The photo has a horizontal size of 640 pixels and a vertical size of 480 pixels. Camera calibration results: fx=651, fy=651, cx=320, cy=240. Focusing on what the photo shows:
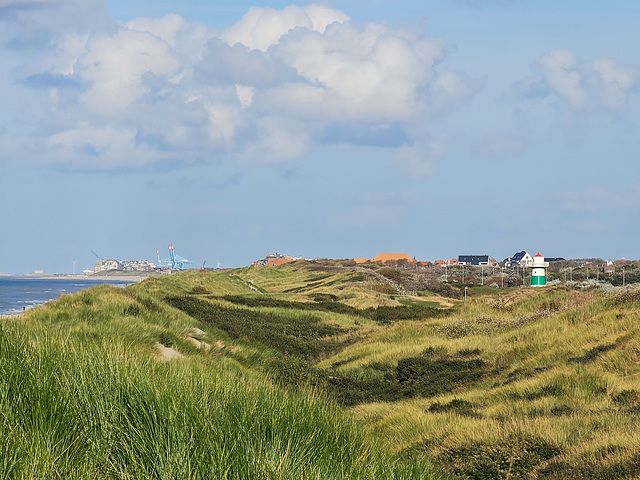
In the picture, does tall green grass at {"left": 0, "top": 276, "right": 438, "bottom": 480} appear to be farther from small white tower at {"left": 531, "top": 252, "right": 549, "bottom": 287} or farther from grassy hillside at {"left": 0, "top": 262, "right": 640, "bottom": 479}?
→ small white tower at {"left": 531, "top": 252, "right": 549, "bottom": 287}

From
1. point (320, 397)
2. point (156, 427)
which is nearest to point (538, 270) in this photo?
point (320, 397)

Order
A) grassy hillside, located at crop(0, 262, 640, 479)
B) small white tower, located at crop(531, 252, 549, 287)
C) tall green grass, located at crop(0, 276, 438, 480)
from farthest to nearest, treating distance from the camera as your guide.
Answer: small white tower, located at crop(531, 252, 549, 287) < grassy hillside, located at crop(0, 262, 640, 479) < tall green grass, located at crop(0, 276, 438, 480)

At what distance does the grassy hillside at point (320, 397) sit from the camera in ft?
18.2

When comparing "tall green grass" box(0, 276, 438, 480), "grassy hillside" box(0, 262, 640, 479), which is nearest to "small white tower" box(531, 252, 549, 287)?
"grassy hillside" box(0, 262, 640, 479)

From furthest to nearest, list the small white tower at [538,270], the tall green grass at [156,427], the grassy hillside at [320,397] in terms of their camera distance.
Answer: the small white tower at [538,270] → the grassy hillside at [320,397] → the tall green grass at [156,427]

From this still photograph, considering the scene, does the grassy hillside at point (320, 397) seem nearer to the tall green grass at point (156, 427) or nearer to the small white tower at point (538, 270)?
the tall green grass at point (156, 427)

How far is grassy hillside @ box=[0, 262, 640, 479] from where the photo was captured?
556 cm

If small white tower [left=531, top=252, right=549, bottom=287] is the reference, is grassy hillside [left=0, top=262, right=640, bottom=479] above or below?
below

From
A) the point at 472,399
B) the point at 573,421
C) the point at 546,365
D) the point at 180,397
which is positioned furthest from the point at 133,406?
the point at 546,365

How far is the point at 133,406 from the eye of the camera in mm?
6125

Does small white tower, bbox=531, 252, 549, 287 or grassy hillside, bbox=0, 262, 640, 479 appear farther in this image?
Result: small white tower, bbox=531, 252, 549, 287

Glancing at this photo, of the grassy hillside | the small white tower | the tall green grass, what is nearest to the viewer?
the tall green grass

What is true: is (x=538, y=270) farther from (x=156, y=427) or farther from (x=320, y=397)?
(x=156, y=427)

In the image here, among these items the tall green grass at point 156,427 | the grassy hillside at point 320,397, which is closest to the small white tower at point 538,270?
the grassy hillside at point 320,397
